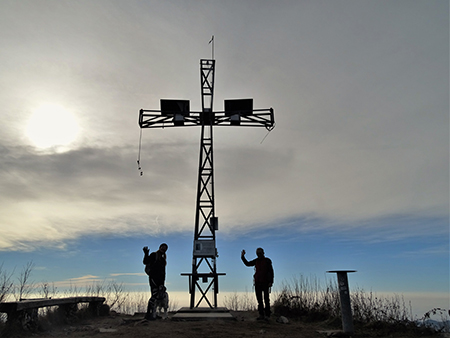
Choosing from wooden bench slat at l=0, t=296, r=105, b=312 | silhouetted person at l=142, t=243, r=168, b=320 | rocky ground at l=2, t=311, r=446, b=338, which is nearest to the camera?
wooden bench slat at l=0, t=296, r=105, b=312

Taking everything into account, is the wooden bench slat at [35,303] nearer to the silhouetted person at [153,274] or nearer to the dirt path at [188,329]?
the dirt path at [188,329]

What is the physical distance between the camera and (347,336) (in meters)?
7.63

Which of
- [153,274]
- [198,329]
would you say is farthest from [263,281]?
[153,274]

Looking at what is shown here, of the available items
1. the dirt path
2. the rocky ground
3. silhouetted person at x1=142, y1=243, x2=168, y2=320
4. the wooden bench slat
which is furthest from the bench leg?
silhouetted person at x1=142, y1=243, x2=168, y2=320

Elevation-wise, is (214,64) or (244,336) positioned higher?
(214,64)

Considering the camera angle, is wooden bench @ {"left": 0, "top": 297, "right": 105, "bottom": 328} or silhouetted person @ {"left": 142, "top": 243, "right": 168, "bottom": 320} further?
silhouetted person @ {"left": 142, "top": 243, "right": 168, "bottom": 320}

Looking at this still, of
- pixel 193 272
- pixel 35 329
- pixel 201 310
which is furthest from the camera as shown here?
pixel 193 272

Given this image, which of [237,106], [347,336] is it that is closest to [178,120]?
[237,106]

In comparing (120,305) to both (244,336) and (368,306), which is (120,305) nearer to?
(244,336)

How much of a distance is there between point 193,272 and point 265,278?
3.95m

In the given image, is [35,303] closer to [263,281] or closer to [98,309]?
[98,309]

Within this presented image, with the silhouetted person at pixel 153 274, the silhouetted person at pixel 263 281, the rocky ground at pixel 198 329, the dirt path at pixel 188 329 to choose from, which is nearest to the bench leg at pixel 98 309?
the rocky ground at pixel 198 329

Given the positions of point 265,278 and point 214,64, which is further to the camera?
point 214,64

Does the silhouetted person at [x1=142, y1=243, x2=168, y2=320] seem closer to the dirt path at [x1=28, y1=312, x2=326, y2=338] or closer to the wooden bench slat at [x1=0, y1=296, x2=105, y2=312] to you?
the dirt path at [x1=28, y1=312, x2=326, y2=338]
